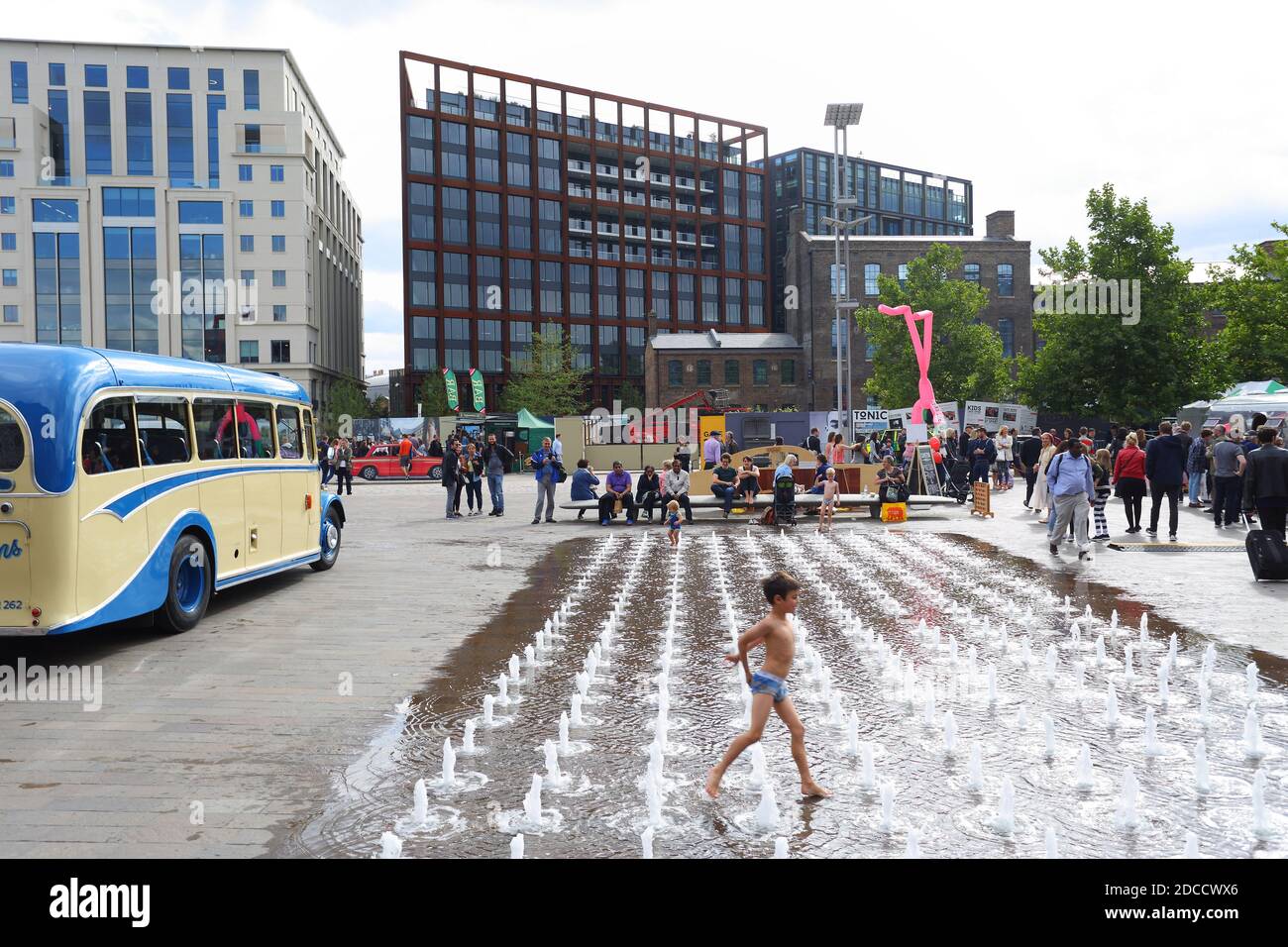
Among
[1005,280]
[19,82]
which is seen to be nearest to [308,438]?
[1005,280]

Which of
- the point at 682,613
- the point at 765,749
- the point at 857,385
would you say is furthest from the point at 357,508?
the point at 857,385

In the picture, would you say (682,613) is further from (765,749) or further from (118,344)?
(118,344)

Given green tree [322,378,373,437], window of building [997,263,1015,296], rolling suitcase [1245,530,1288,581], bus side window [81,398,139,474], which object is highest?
window of building [997,263,1015,296]

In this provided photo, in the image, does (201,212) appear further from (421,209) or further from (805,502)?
(805,502)

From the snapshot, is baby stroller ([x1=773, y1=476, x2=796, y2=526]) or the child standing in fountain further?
baby stroller ([x1=773, y1=476, x2=796, y2=526])

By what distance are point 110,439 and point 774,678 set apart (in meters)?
6.82

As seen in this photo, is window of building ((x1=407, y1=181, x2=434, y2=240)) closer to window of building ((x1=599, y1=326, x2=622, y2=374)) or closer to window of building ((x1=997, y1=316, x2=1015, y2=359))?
window of building ((x1=599, y1=326, x2=622, y2=374))

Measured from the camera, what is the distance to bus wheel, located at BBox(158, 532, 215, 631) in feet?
31.4

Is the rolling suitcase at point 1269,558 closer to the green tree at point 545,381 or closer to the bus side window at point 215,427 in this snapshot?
the bus side window at point 215,427

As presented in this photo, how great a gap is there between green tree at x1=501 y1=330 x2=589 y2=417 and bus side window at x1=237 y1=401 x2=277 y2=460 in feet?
193

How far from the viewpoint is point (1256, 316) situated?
133 ft

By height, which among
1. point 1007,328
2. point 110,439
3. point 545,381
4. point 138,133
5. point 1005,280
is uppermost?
point 138,133

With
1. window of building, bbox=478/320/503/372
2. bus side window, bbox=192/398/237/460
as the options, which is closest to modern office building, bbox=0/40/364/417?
window of building, bbox=478/320/503/372
